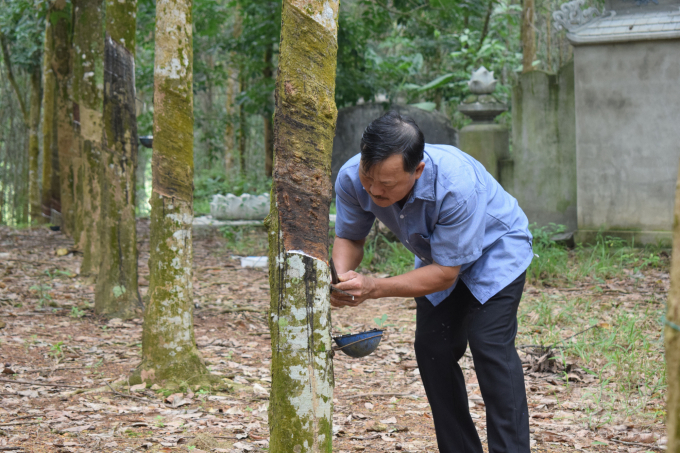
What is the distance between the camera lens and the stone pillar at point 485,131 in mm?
8688

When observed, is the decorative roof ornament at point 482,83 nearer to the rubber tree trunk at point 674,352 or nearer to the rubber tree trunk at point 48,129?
the rubber tree trunk at point 674,352

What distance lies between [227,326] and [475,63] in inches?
354

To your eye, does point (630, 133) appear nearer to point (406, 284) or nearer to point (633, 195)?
point (633, 195)

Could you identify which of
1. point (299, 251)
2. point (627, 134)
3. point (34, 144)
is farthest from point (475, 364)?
point (34, 144)

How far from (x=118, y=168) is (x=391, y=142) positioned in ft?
12.3

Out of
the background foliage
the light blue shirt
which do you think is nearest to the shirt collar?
the light blue shirt

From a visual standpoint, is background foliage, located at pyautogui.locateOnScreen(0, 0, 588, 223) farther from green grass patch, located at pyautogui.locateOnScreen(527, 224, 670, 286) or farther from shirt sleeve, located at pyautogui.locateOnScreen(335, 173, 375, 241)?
shirt sleeve, located at pyautogui.locateOnScreen(335, 173, 375, 241)

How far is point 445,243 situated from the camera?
2.47m

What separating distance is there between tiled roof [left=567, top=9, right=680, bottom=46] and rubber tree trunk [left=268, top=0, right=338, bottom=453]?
677cm

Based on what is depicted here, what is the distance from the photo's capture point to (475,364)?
260 cm

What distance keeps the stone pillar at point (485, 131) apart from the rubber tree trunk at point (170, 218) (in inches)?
222

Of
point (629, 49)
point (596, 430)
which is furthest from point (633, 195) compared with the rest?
point (596, 430)

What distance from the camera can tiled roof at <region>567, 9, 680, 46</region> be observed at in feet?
25.1

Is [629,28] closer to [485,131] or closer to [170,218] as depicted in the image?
[485,131]
